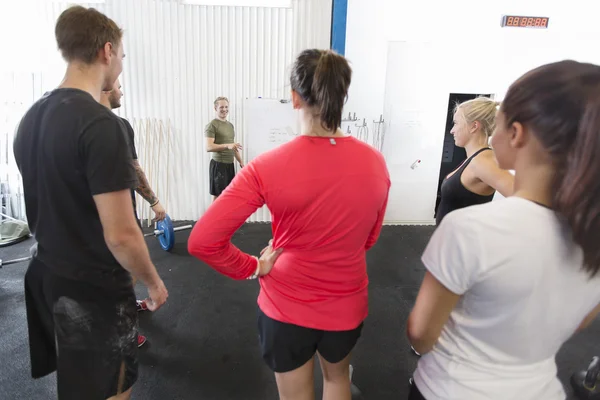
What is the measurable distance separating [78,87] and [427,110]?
3.98 m

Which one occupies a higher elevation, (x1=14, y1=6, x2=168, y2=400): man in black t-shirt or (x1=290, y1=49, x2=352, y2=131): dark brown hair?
(x1=290, y1=49, x2=352, y2=131): dark brown hair

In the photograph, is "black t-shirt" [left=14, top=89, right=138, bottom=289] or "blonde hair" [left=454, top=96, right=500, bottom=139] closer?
"black t-shirt" [left=14, top=89, right=138, bottom=289]

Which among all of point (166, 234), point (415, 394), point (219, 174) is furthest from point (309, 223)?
point (219, 174)

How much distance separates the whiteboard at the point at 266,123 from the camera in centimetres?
413

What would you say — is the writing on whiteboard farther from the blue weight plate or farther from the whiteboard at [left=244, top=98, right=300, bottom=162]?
the blue weight plate

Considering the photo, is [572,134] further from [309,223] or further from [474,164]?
[474,164]

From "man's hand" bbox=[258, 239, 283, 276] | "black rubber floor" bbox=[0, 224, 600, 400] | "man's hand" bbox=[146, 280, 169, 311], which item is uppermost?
"man's hand" bbox=[258, 239, 283, 276]

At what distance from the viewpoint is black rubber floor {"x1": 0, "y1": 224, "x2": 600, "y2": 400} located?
185cm

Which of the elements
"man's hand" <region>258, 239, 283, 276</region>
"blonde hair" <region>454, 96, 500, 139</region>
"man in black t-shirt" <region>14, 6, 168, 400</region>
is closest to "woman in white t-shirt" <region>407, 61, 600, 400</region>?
"man's hand" <region>258, 239, 283, 276</region>

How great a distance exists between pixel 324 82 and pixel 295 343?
759 millimetres

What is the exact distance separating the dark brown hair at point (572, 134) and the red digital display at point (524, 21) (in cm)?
434

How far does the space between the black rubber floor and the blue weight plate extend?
0.21 m

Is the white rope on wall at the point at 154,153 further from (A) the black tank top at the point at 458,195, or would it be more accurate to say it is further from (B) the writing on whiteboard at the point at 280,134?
(A) the black tank top at the point at 458,195

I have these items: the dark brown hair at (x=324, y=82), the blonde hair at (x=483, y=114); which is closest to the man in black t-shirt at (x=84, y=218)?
the dark brown hair at (x=324, y=82)
